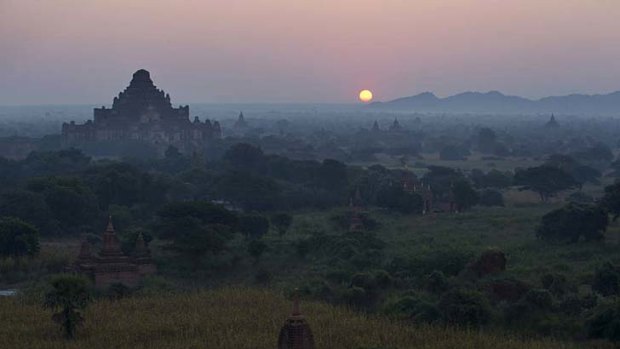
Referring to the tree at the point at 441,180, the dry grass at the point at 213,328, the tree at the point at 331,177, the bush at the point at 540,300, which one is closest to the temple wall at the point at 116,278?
the dry grass at the point at 213,328

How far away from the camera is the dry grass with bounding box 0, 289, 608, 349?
27.9 metres

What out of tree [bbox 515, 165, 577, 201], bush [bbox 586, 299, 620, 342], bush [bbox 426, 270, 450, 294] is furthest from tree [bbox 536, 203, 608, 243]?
tree [bbox 515, 165, 577, 201]

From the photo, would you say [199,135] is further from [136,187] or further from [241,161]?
[136,187]

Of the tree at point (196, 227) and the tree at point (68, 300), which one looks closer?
the tree at point (68, 300)

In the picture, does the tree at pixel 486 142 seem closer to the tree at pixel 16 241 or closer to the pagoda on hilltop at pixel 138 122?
the pagoda on hilltop at pixel 138 122

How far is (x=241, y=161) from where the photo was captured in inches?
3312

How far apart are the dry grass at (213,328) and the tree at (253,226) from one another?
1459 centimetres

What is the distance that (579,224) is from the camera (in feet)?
147

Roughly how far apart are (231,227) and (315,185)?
26.5m

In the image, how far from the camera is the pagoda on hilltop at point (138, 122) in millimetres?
107938

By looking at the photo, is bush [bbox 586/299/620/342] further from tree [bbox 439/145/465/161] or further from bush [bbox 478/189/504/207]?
tree [bbox 439/145/465/161]

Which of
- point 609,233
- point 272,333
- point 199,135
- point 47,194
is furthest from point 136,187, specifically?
point 199,135

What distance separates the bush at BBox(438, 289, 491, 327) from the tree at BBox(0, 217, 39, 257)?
19.7 meters

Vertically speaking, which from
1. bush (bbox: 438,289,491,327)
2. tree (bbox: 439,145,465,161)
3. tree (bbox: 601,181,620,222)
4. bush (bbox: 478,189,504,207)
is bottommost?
tree (bbox: 439,145,465,161)
